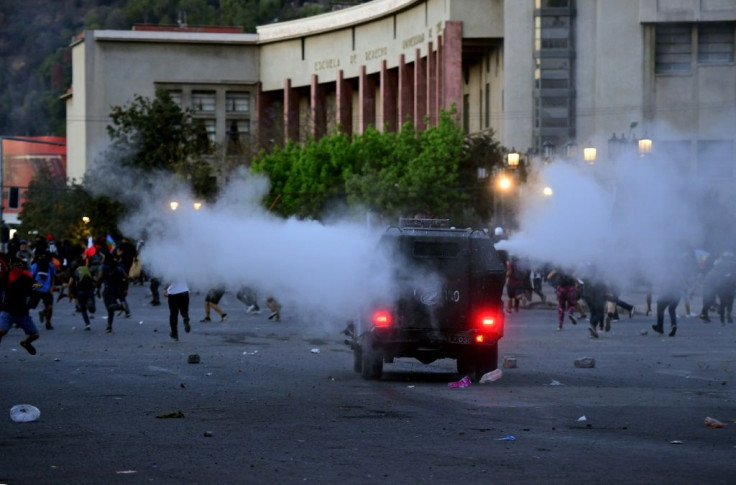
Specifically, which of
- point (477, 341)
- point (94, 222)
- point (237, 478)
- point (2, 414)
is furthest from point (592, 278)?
point (94, 222)

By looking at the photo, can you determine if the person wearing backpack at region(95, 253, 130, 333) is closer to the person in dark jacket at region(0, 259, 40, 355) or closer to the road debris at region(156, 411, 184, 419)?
the person in dark jacket at region(0, 259, 40, 355)

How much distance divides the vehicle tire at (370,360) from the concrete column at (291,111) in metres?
79.0

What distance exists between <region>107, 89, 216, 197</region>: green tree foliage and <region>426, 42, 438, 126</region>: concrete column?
13641 mm

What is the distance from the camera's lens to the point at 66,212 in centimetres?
8806

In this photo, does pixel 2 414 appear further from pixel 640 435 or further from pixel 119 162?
pixel 119 162

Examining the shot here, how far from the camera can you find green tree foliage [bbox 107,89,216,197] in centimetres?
6794

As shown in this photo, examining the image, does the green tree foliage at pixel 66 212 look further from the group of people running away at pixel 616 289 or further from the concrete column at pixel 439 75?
the group of people running away at pixel 616 289

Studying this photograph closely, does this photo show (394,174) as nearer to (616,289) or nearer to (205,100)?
(616,289)

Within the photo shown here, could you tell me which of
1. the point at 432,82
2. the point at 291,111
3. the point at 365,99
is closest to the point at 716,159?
the point at 432,82

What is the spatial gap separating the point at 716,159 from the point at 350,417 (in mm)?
42430

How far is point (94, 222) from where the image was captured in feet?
226

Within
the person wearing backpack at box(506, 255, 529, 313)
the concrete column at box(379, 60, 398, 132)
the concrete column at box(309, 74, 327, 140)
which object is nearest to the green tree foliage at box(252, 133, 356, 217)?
the concrete column at box(309, 74, 327, 140)

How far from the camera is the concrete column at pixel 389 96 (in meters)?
90.2

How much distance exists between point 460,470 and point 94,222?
59.7 m
